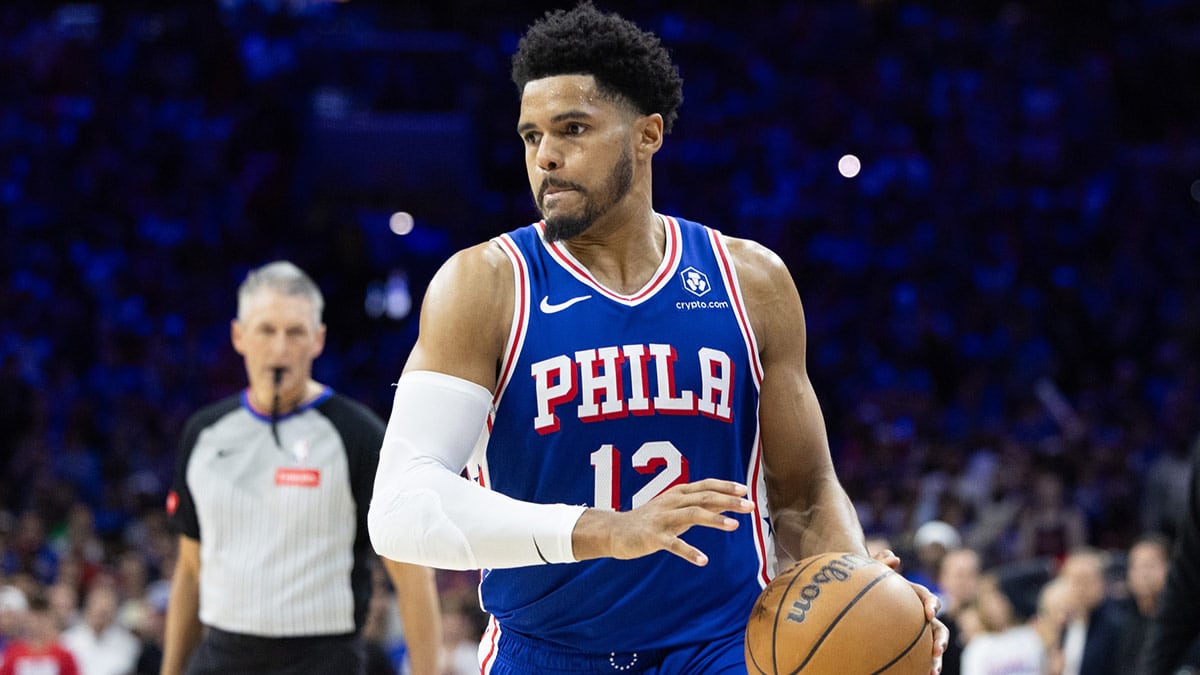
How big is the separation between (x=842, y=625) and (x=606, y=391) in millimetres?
695

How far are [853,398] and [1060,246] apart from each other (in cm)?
280

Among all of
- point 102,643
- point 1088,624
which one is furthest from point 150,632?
point 1088,624

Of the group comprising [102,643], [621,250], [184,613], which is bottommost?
[102,643]

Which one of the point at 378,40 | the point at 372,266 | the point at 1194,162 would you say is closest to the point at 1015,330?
the point at 1194,162

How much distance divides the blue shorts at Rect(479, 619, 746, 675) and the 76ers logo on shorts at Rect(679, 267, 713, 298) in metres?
→ 0.76

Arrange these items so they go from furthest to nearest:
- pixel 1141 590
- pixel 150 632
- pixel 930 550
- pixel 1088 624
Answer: pixel 930 550 → pixel 150 632 → pixel 1088 624 → pixel 1141 590

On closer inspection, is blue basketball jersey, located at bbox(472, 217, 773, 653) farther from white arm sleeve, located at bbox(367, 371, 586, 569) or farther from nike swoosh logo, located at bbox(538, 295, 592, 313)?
white arm sleeve, located at bbox(367, 371, 586, 569)

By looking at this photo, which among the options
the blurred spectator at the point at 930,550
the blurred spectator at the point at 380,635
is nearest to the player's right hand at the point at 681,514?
the blurred spectator at the point at 380,635

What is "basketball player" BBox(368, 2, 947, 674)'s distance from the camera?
307cm

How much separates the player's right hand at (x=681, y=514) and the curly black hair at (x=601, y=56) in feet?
3.47

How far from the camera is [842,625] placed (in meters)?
2.75

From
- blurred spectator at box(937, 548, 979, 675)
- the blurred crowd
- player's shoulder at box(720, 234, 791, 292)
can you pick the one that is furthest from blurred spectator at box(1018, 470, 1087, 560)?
player's shoulder at box(720, 234, 791, 292)

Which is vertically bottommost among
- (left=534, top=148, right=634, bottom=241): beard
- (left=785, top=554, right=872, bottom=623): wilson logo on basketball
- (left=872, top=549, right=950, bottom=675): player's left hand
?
(left=872, top=549, right=950, bottom=675): player's left hand

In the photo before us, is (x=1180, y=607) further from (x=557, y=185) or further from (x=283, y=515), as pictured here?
(x=283, y=515)
